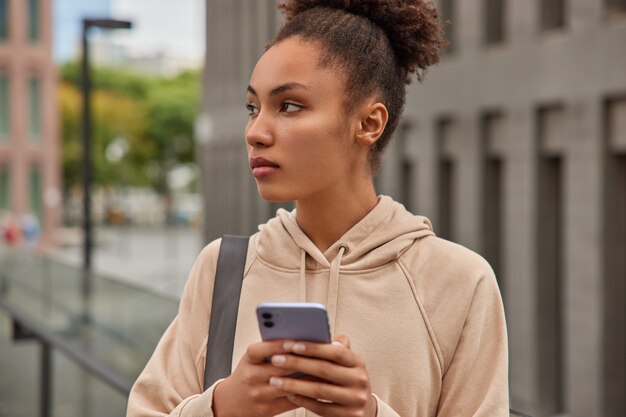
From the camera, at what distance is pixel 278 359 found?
6.60 ft

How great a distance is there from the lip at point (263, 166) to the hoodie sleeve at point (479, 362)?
1.61 ft

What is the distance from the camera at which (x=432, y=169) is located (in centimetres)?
1816

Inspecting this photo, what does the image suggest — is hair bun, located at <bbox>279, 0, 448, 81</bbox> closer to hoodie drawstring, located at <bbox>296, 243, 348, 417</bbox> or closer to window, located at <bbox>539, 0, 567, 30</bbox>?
hoodie drawstring, located at <bbox>296, 243, 348, 417</bbox>

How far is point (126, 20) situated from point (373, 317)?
1681 cm

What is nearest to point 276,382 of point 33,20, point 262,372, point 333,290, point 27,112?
point 262,372

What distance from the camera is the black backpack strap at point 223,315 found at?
7.89 ft

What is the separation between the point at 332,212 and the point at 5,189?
5819 centimetres

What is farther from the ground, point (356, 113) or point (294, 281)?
point (356, 113)

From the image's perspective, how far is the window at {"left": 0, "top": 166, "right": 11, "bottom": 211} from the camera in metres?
58.1

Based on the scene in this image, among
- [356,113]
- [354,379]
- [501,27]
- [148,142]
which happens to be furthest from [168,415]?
[148,142]

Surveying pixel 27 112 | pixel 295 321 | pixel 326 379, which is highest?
pixel 27 112

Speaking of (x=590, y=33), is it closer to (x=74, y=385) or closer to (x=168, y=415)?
(x=74, y=385)

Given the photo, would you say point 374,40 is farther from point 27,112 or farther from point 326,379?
point 27,112

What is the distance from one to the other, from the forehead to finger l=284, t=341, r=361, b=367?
1.89 ft
